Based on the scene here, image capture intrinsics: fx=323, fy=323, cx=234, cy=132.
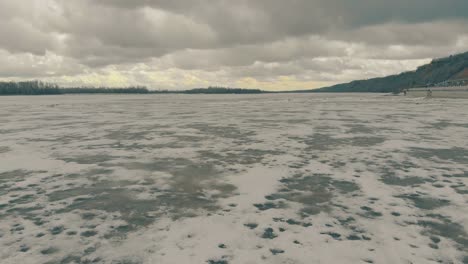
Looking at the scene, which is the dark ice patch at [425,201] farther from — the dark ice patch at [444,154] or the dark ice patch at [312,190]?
the dark ice patch at [444,154]

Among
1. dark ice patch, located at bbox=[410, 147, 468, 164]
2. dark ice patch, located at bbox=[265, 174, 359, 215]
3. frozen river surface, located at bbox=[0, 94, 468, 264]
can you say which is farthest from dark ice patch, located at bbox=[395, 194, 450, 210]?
dark ice patch, located at bbox=[410, 147, 468, 164]

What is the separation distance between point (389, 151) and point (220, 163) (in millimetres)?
6851

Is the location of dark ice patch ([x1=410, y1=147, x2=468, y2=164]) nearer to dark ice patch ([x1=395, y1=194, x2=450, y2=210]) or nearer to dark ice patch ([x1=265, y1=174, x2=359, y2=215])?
dark ice patch ([x1=395, y1=194, x2=450, y2=210])

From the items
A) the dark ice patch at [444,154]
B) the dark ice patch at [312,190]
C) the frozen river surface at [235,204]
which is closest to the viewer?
the frozen river surface at [235,204]

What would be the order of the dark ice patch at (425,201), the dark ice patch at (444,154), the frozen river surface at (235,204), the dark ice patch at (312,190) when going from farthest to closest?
the dark ice patch at (444,154), the dark ice patch at (312,190), the dark ice patch at (425,201), the frozen river surface at (235,204)

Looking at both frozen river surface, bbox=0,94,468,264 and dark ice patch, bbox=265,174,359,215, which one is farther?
dark ice patch, bbox=265,174,359,215

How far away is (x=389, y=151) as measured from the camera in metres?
12.8

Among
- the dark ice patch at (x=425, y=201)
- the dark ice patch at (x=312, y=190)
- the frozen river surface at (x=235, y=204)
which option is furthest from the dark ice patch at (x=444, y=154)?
the dark ice patch at (x=312, y=190)

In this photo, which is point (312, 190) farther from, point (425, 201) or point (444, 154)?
point (444, 154)

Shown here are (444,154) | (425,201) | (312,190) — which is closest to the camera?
(425,201)

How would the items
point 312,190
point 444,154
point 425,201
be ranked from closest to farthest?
1. point 425,201
2. point 312,190
3. point 444,154

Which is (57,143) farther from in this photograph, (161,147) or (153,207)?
(153,207)

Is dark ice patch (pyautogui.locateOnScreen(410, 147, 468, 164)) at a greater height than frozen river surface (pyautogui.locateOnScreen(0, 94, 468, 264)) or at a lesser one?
greater

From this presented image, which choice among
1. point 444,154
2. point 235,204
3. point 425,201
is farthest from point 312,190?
point 444,154
